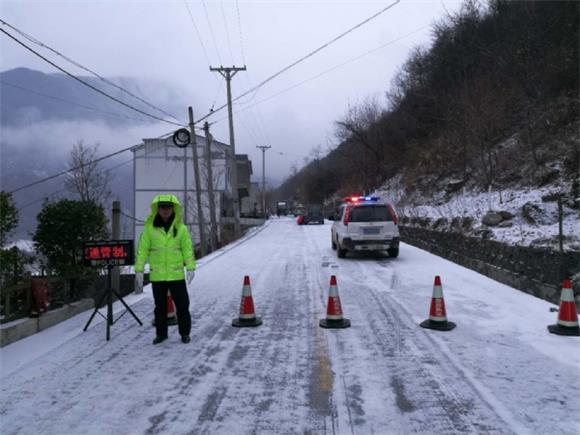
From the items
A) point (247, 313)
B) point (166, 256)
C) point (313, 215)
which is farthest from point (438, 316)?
point (313, 215)

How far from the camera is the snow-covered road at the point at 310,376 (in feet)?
12.7

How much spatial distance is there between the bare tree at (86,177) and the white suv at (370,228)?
1982cm

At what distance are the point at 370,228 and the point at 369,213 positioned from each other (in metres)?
0.52

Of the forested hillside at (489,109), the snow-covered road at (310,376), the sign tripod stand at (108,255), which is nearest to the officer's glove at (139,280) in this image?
the sign tripod stand at (108,255)

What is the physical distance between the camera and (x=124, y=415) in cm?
399

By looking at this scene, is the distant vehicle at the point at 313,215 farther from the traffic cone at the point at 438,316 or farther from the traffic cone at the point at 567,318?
the traffic cone at the point at 567,318

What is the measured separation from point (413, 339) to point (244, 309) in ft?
8.10

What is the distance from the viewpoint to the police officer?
585 centimetres

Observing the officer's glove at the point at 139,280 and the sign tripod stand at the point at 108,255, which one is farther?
the sign tripod stand at the point at 108,255

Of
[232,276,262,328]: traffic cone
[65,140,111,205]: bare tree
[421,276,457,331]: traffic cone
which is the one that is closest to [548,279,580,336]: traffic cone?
[421,276,457,331]: traffic cone

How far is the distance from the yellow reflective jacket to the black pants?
11 cm

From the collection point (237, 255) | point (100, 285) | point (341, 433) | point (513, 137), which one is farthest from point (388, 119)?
point (341, 433)

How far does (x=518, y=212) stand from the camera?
1545 centimetres

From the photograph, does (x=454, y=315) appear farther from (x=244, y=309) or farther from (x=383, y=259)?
(x=383, y=259)
